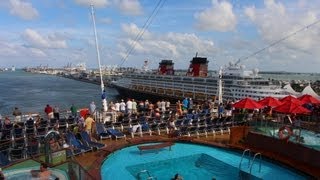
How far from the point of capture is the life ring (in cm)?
1255

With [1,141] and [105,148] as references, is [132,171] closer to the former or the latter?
[105,148]

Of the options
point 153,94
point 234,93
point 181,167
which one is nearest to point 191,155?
point 181,167

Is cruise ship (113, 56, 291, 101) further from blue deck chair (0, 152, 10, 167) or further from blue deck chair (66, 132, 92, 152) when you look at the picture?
blue deck chair (0, 152, 10, 167)

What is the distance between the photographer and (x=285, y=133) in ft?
41.6

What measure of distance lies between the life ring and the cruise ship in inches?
1791

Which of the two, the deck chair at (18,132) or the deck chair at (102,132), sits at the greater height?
the deck chair at (18,132)

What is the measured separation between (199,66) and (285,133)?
6158cm

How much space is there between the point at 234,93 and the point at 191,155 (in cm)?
5263

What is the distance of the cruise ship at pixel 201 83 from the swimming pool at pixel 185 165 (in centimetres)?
4606

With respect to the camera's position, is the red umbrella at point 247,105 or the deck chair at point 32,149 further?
the red umbrella at point 247,105

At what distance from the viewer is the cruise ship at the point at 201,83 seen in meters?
61.5

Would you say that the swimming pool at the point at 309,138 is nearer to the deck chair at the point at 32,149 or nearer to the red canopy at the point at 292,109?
the red canopy at the point at 292,109

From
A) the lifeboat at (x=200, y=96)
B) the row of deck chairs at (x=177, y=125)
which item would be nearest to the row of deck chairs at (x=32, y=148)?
the row of deck chairs at (x=177, y=125)

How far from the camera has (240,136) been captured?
1450 cm
